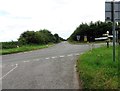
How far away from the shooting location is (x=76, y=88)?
16.0 meters

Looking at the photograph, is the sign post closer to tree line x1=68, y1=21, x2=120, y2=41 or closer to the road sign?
the road sign

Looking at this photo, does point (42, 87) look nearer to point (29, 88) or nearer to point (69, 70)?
point (29, 88)

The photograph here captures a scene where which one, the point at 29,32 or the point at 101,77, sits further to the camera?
the point at 29,32

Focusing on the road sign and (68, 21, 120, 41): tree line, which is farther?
(68, 21, 120, 41): tree line

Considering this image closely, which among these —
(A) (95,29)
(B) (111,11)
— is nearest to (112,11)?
(B) (111,11)

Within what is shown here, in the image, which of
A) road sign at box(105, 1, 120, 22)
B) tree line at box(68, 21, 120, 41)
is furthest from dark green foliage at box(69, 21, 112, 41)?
road sign at box(105, 1, 120, 22)

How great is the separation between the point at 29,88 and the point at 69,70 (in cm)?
625

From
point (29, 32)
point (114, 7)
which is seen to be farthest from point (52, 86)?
point (29, 32)

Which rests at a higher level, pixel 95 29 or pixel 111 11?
pixel 95 29

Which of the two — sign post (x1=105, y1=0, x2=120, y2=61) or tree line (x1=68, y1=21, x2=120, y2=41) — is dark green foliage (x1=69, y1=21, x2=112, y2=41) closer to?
tree line (x1=68, y1=21, x2=120, y2=41)

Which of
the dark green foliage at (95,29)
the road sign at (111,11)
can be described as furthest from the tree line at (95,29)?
the road sign at (111,11)

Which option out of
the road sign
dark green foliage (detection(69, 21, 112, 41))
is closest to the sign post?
the road sign

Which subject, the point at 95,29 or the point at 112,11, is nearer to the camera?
the point at 112,11

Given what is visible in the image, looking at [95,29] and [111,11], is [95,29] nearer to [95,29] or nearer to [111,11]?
[95,29]
